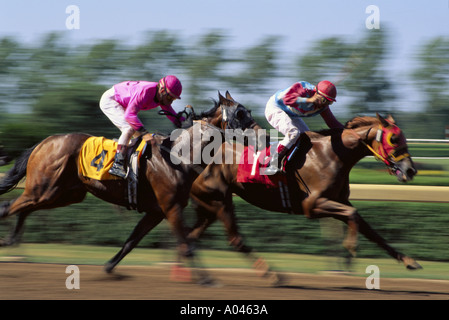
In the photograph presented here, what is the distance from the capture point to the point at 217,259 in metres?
7.36

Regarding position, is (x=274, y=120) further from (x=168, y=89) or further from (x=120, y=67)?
(x=120, y=67)

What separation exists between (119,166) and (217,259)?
7.37 feet

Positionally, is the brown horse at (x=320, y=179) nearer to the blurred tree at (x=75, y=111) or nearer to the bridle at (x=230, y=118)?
the bridle at (x=230, y=118)

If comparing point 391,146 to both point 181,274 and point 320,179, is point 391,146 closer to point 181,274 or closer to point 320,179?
point 320,179

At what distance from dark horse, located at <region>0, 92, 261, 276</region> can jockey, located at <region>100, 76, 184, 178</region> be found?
19 cm

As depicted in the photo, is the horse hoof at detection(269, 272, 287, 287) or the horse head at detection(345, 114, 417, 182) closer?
the horse hoof at detection(269, 272, 287, 287)

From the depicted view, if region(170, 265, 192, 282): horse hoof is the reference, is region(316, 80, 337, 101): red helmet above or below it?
above

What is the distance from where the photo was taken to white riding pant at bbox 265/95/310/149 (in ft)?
19.9

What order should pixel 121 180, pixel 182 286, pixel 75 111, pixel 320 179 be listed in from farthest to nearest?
pixel 75 111 < pixel 320 179 < pixel 121 180 < pixel 182 286

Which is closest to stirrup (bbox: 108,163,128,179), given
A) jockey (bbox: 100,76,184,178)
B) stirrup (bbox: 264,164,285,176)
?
jockey (bbox: 100,76,184,178)

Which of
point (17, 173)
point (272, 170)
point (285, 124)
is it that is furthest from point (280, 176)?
point (17, 173)

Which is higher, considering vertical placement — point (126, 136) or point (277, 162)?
point (126, 136)

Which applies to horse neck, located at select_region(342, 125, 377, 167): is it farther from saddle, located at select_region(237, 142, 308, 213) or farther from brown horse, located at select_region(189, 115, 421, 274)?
saddle, located at select_region(237, 142, 308, 213)

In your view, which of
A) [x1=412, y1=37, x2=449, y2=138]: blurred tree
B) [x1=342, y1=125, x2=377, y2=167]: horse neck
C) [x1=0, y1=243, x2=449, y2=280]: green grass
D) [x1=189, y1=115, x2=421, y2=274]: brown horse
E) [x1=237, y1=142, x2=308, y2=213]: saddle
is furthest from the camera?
[x1=412, y1=37, x2=449, y2=138]: blurred tree
